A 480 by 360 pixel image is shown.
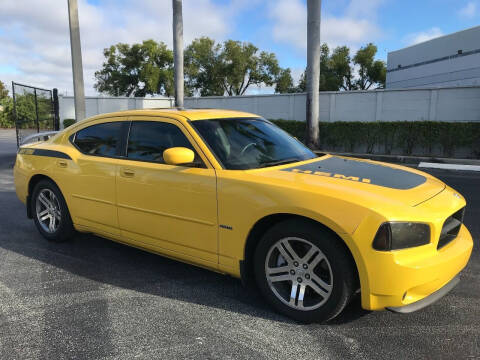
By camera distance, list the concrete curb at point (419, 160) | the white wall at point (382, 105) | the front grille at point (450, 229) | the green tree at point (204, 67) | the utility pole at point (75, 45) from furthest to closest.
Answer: the green tree at point (204, 67) < the white wall at point (382, 105) < the utility pole at point (75, 45) < the concrete curb at point (419, 160) < the front grille at point (450, 229)

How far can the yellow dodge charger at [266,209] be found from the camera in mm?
2654

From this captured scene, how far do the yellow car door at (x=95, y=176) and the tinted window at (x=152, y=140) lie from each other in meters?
0.19

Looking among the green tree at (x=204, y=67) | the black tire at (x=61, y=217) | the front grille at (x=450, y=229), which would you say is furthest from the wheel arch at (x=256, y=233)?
Result: the green tree at (x=204, y=67)

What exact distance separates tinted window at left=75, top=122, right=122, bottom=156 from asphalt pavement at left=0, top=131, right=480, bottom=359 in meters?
1.17

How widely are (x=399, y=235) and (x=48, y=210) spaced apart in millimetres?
4022

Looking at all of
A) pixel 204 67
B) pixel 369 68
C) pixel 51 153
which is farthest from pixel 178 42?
pixel 369 68

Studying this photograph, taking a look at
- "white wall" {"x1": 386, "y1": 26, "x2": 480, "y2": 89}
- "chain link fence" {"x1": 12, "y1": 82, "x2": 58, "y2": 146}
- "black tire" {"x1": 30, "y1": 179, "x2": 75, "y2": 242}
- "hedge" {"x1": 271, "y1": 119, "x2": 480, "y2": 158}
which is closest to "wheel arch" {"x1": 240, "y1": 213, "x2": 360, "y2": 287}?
"black tire" {"x1": 30, "y1": 179, "x2": 75, "y2": 242}

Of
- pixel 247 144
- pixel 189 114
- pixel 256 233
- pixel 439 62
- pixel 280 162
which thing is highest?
pixel 439 62

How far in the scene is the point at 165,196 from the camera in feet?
11.6

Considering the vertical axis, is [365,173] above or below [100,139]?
below

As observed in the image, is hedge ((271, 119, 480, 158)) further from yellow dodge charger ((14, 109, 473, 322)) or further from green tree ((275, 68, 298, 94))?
green tree ((275, 68, 298, 94))

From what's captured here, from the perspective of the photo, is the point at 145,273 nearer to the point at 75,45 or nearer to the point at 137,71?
the point at 75,45

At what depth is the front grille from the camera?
9.46 feet

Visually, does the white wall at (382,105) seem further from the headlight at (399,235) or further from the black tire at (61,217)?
the headlight at (399,235)
